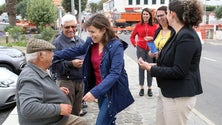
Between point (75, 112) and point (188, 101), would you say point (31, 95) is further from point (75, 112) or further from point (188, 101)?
point (75, 112)

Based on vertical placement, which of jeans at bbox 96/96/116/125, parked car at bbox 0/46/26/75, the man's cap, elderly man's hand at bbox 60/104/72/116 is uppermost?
the man's cap

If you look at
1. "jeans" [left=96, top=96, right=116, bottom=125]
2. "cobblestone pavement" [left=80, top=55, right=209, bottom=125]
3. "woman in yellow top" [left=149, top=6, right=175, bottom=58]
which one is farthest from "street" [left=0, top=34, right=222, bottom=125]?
"jeans" [left=96, top=96, right=116, bottom=125]

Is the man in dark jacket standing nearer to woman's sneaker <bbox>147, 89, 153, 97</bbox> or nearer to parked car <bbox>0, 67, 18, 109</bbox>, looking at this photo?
parked car <bbox>0, 67, 18, 109</bbox>

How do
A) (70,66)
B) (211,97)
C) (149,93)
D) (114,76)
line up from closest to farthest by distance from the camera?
1. (114,76)
2. (70,66)
3. (149,93)
4. (211,97)

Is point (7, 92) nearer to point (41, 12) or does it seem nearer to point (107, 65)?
point (107, 65)

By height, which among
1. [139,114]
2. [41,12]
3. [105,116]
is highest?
[41,12]

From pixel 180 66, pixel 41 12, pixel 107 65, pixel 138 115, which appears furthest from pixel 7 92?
pixel 41 12

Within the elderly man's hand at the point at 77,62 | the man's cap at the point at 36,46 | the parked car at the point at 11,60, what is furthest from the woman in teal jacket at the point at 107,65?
the parked car at the point at 11,60

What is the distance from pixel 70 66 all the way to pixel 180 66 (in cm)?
184

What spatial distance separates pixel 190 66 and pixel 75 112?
222 cm

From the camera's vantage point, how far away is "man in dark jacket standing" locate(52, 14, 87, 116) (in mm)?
4320

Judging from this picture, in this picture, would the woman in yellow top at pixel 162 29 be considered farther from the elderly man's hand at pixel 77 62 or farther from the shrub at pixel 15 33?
the shrub at pixel 15 33

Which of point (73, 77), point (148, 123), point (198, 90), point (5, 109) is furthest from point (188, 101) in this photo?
point (5, 109)

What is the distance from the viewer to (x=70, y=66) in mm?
4375
